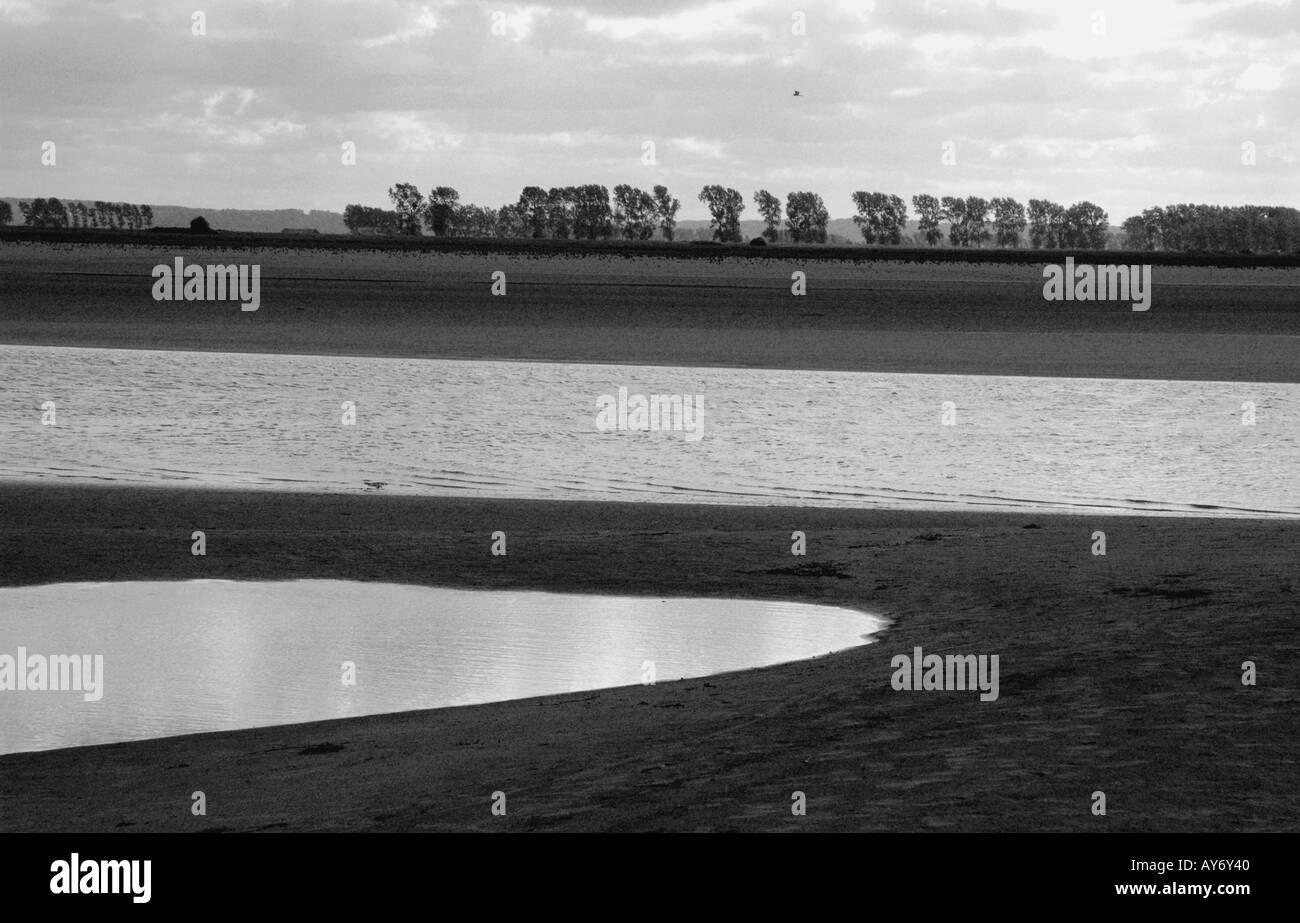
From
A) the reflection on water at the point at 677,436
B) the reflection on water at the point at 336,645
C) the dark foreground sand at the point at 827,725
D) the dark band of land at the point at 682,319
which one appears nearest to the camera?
the dark foreground sand at the point at 827,725

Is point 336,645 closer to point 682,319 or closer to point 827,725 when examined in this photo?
point 827,725

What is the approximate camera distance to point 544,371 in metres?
30.2

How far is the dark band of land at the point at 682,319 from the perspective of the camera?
1320 inches

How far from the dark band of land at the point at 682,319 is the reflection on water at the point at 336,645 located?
20.0 meters

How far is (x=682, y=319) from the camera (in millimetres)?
42281

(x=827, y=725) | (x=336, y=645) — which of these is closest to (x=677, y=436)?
(x=336, y=645)

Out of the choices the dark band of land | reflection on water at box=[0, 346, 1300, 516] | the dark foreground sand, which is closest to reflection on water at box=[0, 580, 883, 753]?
the dark foreground sand

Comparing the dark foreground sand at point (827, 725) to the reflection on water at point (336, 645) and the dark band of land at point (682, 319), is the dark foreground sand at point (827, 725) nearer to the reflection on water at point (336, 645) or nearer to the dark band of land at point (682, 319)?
the reflection on water at point (336, 645)

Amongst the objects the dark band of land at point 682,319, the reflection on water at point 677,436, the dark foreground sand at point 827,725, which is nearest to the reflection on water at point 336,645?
the dark foreground sand at point 827,725

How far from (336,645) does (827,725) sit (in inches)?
167

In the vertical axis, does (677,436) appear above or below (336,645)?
above

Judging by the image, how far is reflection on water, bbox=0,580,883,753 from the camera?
8.98 m

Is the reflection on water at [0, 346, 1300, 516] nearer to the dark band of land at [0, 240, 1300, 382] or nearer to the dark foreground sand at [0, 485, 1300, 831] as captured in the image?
the dark band of land at [0, 240, 1300, 382]
